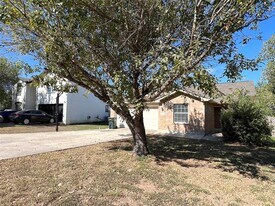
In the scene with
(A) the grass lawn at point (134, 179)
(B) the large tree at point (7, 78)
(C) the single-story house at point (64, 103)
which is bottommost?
(A) the grass lawn at point (134, 179)

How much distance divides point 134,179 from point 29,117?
66.5 ft

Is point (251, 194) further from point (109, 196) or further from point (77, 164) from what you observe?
point (77, 164)

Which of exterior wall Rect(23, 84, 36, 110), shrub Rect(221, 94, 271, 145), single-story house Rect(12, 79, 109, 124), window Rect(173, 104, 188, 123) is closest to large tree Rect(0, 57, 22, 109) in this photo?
single-story house Rect(12, 79, 109, 124)

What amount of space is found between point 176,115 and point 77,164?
1176 centimetres

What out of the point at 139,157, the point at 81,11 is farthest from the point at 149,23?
the point at 139,157

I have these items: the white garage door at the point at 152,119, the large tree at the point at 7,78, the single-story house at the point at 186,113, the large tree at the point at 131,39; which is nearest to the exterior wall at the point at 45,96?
the large tree at the point at 7,78

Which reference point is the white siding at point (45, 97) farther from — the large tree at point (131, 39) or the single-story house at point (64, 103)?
the large tree at point (131, 39)

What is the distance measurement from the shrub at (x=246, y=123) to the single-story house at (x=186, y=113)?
9.77 ft

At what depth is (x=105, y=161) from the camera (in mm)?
7754

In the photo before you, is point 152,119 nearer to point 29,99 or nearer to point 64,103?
point 64,103

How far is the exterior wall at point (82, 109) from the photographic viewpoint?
2525cm

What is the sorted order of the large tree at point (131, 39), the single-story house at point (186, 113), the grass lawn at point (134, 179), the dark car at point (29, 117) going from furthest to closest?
the dark car at point (29, 117), the single-story house at point (186, 113), the large tree at point (131, 39), the grass lawn at point (134, 179)

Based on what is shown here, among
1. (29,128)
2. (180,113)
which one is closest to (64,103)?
(29,128)

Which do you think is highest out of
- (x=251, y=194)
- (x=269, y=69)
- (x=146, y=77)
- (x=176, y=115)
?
(x=269, y=69)
